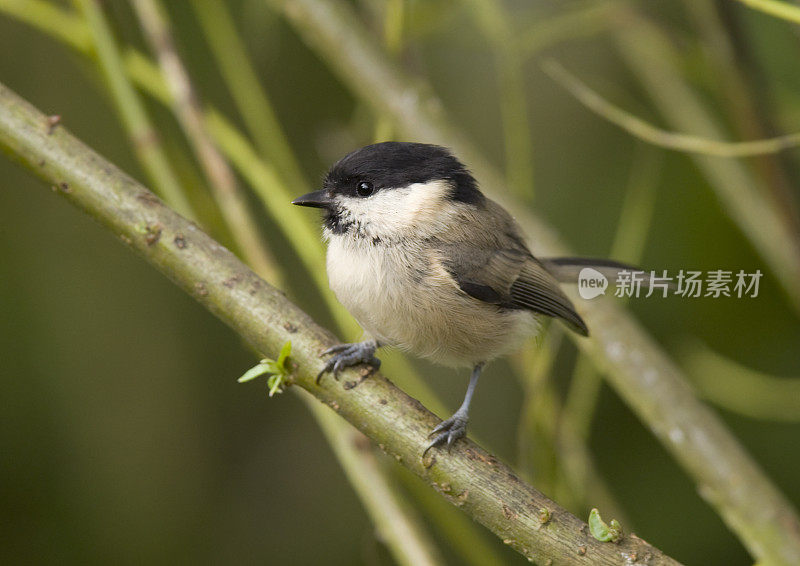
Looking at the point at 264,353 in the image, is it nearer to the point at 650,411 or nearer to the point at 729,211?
the point at 650,411

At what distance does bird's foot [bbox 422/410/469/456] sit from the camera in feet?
3.87

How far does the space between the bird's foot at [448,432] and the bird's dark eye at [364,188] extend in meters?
0.45

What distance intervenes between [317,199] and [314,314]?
126cm

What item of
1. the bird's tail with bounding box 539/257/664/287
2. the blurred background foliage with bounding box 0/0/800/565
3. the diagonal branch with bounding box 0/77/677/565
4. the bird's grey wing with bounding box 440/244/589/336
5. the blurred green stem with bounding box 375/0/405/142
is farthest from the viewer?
the blurred background foliage with bounding box 0/0/800/565

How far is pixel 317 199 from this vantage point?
149 cm

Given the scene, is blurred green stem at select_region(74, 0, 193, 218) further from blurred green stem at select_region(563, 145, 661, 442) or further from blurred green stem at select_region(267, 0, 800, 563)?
blurred green stem at select_region(563, 145, 661, 442)

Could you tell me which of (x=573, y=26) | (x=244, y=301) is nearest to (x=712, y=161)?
(x=573, y=26)

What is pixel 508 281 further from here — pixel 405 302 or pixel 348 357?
pixel 348 357

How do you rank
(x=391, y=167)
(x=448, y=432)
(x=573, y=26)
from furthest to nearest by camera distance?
(x=573, y=26) → (x=391, y=167) → (x=448, y=432)

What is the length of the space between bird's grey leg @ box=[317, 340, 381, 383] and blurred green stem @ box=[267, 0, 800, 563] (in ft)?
1.85

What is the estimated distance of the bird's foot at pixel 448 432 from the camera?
1.18 metres

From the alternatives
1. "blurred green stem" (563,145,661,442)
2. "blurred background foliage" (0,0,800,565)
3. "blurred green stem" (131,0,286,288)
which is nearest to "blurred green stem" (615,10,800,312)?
"blurred background foliage" (0,0,800,565)

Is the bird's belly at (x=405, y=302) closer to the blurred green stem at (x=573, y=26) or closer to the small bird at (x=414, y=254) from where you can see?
the small bird at (x=414, y=254)

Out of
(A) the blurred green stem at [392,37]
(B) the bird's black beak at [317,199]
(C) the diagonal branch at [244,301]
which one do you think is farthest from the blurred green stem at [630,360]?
(C) the diagonal branch at [244,301]
